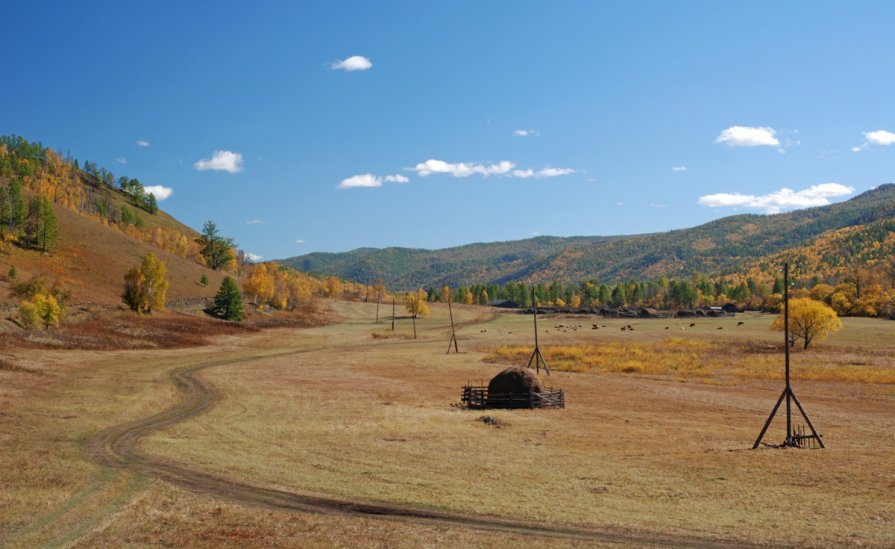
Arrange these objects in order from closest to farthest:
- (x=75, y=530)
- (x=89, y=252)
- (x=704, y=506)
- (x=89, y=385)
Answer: (x=75, y=530)
(x=704, y=506)
(x=89, y=385)
(x=89, y=252)

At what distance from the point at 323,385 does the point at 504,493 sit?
3838 centimetres

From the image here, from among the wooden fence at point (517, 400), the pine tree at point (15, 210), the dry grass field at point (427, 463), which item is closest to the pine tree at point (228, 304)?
the pine tree at point (15, 210)

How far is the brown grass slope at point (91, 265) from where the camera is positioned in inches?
4938

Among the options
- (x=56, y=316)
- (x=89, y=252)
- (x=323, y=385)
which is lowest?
(x=323, y=385)

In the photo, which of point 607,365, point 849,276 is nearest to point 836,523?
point 607,365

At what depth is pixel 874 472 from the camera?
88.6 feet

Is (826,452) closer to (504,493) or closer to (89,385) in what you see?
(504,493)

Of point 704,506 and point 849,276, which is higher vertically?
point 849,276

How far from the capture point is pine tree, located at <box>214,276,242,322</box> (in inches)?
5635

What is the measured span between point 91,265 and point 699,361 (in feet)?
444

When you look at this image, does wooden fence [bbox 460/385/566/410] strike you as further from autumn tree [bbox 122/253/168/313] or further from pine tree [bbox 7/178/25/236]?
pine tree [bbox 7/178/25/236]

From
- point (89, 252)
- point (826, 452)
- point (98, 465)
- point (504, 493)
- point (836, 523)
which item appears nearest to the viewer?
point (836, 523)

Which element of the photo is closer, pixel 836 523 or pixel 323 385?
pixel 836 523

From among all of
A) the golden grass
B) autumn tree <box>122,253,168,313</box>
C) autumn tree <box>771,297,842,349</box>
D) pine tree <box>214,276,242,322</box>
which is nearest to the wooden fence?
the golden grass
